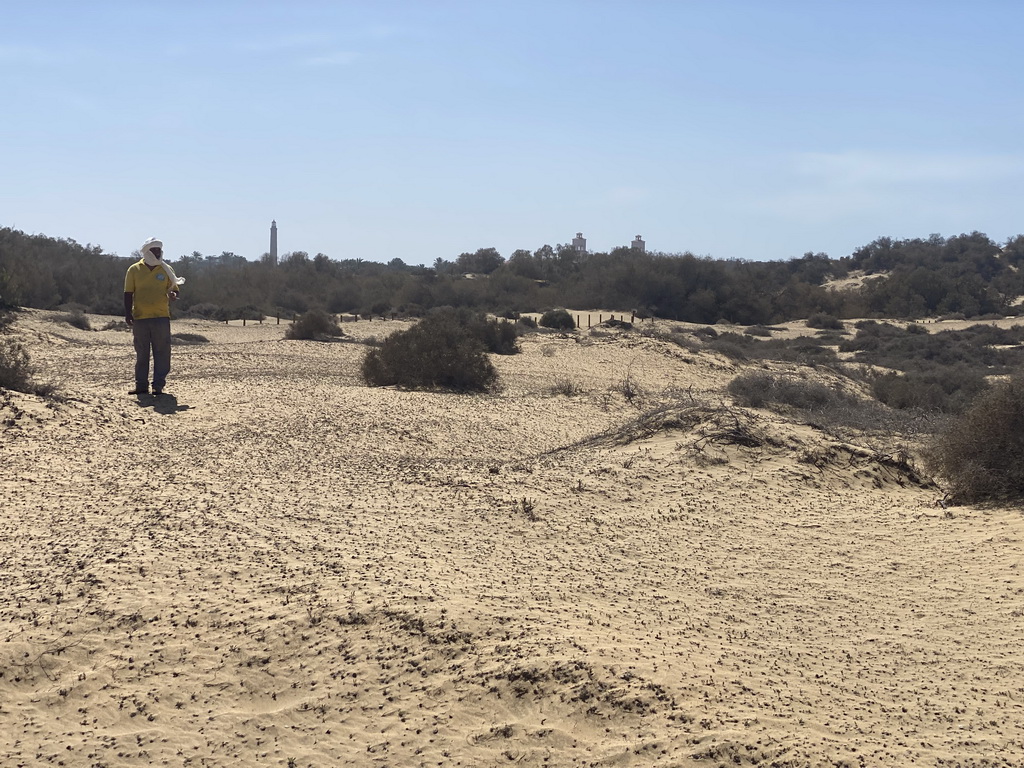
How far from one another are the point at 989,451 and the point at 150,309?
360 inches

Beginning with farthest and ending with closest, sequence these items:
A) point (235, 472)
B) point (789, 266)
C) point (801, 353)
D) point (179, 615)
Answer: point (789, 266), point (801, 353), point (235, 472), point (179, 615)

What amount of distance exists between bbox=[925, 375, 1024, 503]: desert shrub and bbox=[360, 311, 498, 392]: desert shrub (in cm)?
870

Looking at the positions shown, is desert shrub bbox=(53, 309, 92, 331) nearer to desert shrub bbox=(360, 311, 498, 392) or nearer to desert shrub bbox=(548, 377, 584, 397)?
desert shrub bbox=(360, 311, 498, 392)

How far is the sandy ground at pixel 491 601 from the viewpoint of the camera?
458 centimetres

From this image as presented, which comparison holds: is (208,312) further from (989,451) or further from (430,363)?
(989,451)

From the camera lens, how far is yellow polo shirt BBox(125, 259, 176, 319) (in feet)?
40.7

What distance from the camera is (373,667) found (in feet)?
16.7

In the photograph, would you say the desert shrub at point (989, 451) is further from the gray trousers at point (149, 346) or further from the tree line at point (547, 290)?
the tree line at point (547, 290)

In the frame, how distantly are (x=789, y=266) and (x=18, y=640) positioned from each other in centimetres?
7403

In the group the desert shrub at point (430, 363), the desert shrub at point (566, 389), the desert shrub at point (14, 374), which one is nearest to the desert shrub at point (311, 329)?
the desert shrub at point (430, 363)

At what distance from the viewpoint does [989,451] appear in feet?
28.6

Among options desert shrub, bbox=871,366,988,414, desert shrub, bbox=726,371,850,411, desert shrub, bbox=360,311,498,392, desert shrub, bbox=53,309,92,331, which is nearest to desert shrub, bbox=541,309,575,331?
desert shrub, bbox=53,309,92,331

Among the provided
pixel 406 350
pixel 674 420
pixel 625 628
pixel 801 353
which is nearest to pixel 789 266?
pixel 801 353

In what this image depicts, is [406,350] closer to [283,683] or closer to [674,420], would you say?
[674,420]
